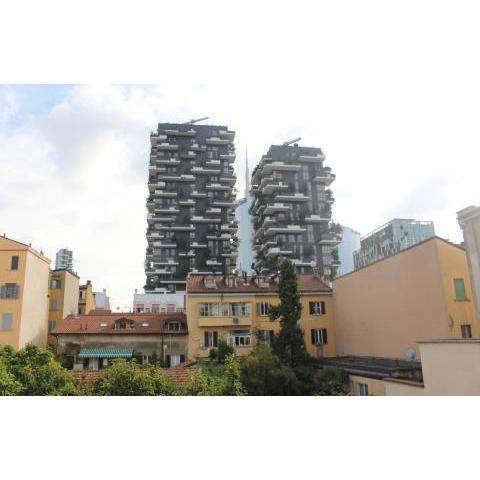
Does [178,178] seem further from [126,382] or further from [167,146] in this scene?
[126,382]

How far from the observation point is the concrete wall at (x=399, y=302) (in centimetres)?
833

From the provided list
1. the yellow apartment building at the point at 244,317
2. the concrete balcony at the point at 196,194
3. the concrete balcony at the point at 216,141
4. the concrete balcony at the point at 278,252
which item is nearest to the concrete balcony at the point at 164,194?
the concrete balcony at the point at 196,194

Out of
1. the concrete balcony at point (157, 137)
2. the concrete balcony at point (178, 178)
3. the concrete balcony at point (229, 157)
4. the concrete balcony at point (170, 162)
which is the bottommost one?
the concrete balcony at point (178, 178)

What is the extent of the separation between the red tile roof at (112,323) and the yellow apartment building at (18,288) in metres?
3.22

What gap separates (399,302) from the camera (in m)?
9.66

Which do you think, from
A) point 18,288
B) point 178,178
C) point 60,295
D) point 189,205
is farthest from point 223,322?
point 178,178

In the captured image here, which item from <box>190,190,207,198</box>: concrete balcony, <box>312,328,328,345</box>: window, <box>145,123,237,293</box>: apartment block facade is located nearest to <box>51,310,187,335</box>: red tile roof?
<box>312,328,328,345</box>: window

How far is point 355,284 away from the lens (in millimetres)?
12195

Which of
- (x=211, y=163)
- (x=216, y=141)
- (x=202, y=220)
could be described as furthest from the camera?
(x=216, y=141)

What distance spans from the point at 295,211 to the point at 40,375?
2603 cm

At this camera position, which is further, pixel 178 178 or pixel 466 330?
pixel 178 178

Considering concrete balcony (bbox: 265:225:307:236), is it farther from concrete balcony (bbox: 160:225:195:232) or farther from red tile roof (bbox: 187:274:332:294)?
red tile roof (bbox: 187:274:332:294)

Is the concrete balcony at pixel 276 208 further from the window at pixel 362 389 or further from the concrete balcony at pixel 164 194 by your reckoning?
the window at pixel 362 389

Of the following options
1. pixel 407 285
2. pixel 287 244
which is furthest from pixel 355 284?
pixel 287 244
